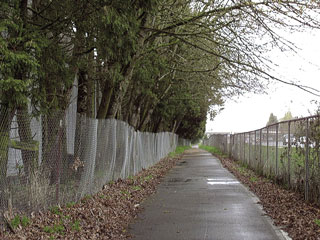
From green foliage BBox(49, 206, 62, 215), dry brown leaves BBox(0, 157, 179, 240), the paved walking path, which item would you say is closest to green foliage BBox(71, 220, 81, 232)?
dry brown leaves BBox(0, 157, 179, 240)

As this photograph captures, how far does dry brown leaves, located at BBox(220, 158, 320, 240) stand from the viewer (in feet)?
25.1

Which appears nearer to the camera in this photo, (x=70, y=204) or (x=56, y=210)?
A: (x=56, y=210)

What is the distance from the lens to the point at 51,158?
8172mm

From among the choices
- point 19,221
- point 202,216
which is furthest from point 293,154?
point 19,221

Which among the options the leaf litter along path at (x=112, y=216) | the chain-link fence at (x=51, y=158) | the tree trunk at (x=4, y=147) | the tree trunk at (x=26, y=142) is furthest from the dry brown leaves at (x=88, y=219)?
the tree trunk at (x=26, y=142)

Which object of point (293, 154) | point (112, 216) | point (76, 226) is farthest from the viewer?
point (293, 154)

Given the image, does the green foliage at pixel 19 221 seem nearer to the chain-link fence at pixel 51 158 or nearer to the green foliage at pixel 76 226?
the chain-link fence at pixel 51 158

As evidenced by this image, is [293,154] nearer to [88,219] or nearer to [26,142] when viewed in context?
[88,219]

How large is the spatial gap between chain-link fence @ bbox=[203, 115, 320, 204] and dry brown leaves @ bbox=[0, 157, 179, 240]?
4109 millimetres

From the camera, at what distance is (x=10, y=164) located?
7.23 m

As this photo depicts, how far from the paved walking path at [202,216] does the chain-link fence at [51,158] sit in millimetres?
1530

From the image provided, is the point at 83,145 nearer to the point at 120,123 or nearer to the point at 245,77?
the point at 120,123

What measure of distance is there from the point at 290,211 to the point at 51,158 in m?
5.07

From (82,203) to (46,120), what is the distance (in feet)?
6.99
